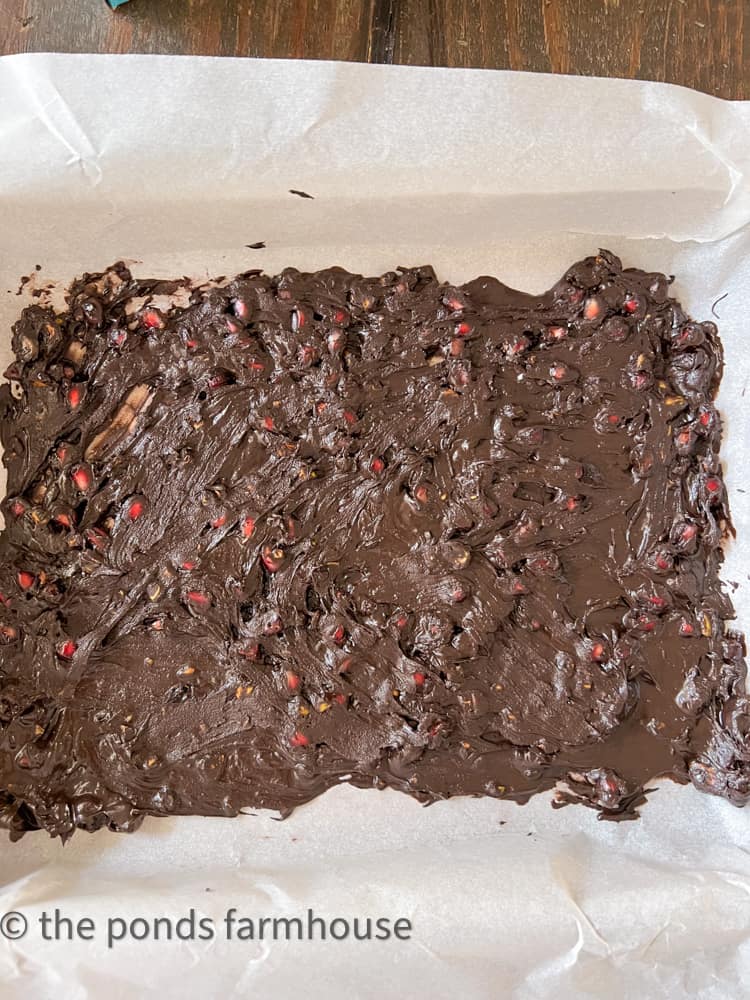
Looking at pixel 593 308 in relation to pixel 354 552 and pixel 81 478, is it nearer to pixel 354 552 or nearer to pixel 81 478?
pixel 354 552

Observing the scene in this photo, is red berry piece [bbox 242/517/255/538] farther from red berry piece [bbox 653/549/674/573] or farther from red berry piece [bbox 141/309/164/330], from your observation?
red berry piece [bbox 653/549/674/573]

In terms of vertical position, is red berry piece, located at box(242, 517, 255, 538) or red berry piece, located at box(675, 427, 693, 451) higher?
red berry piece, located at box(675, 427, 693, 451)

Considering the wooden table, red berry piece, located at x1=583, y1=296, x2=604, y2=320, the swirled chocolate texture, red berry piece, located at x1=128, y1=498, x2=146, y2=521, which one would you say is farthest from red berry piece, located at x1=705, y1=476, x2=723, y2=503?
red berry piece, located at x1=128, y1=498, x2=146, y2=521

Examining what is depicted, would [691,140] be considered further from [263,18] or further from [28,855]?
[28,855]

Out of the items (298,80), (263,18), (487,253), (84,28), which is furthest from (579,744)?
(84,28)
